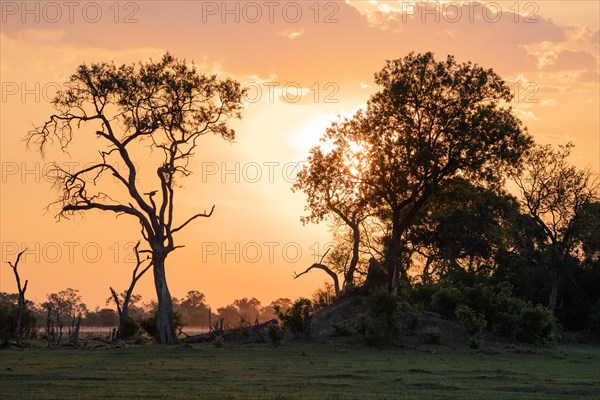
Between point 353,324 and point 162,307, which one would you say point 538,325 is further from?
point 162,307

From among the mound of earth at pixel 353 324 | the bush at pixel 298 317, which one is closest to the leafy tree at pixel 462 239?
the mound of earth at pixel 353 324

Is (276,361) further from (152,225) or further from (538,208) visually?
(538,208)

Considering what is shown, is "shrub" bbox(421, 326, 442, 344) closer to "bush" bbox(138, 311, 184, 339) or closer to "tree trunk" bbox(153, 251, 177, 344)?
"tree trunk" bbox(153, 251, 177, 344)

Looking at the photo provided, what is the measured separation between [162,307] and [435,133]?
77.1 ft

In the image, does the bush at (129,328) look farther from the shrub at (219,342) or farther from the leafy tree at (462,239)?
the leafy tree at (462,239)

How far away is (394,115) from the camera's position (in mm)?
64438

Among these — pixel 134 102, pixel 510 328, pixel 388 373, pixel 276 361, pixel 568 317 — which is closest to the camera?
pixel 388 373

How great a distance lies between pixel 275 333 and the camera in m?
52.8

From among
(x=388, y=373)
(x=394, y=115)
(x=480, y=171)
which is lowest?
(x=388, y=373)

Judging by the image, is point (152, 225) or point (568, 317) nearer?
point (152, 225)

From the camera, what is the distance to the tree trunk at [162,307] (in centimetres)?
5975

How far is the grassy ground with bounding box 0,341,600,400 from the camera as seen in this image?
28094mm

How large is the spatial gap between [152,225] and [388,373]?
2939 centimetres

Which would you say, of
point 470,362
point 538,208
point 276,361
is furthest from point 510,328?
point 538,208
